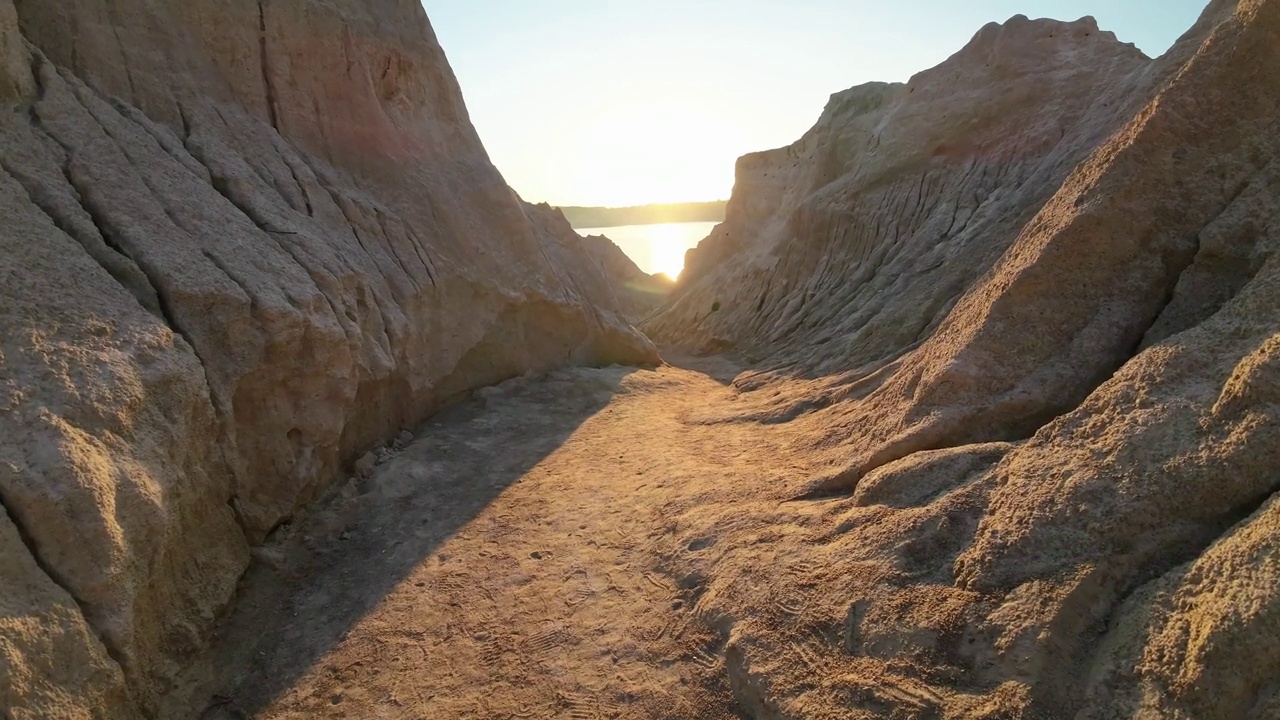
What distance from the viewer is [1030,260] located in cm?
416

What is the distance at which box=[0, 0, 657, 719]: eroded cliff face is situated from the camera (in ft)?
9.98

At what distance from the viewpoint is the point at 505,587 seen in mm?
4383

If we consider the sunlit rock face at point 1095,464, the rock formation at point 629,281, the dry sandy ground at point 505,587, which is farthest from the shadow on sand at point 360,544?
the rock formation at point 629,281

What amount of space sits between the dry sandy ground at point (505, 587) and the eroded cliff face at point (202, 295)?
12.8 inches

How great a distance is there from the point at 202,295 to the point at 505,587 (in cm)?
244

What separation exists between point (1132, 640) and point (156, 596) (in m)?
4.08

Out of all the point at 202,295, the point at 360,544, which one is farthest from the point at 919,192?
the point at 202,295

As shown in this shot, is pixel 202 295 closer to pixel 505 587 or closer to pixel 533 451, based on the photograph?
pixel 505 587

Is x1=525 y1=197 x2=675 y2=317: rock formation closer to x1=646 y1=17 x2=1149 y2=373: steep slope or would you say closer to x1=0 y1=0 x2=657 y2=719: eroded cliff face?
x1=646 y1=17 x2=1149 y2=373: steep slope

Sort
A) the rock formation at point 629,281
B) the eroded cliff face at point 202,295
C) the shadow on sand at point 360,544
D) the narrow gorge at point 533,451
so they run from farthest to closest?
1. the rock formation at point 629,281
2. the shadow on sand at point 360,544
3. the eroded cliff face at point 202,295
4. the narrow gorge at point 533,451

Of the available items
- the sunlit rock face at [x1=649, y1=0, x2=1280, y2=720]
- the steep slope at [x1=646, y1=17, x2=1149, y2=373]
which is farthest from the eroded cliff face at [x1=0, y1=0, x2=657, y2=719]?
the steep slope at [x1=646, y1=17, x2=1149, y2=373]

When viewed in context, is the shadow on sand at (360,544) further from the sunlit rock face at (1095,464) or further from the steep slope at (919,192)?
the steep slope at (919,192)

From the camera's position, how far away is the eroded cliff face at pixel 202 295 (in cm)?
304

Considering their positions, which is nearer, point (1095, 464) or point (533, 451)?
point (1095, 464)
